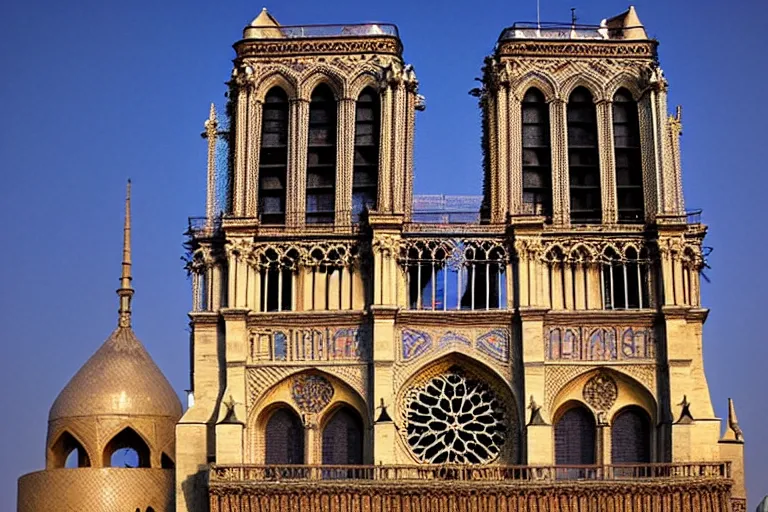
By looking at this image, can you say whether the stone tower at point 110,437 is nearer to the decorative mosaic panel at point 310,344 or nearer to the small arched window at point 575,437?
the decorative mosaic panel at point 310,344

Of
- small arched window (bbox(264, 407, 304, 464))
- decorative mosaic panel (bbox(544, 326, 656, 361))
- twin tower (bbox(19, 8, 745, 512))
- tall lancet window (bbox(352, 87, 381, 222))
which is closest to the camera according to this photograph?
twin tower (bbox(19, 8, 745, 512))

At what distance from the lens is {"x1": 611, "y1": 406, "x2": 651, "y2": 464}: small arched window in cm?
5112

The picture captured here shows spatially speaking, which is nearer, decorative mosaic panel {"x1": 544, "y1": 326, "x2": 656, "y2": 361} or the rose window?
the rose window

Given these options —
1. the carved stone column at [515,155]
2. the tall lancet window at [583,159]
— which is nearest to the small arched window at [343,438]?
the carved stone column at [515,155]

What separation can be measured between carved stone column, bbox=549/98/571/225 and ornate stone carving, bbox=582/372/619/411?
440 cm

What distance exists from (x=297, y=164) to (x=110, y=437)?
9.34 meters

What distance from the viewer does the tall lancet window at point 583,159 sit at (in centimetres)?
5322

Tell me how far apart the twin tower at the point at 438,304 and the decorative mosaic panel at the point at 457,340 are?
60mm

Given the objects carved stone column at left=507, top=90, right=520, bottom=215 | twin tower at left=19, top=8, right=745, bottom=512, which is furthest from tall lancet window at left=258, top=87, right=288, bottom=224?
carved stone column at left=507, top=90, right=520, bottom=215

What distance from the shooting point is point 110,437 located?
54.1 meters

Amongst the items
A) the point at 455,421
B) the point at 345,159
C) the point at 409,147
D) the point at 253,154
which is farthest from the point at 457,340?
the point at 253,154

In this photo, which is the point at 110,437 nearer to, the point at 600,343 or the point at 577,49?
the point at 600,343

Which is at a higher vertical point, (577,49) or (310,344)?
(577,49)

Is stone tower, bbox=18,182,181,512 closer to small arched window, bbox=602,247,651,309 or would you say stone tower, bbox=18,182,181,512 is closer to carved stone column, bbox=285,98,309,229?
carved stone column, bbox=285,98,309,229
